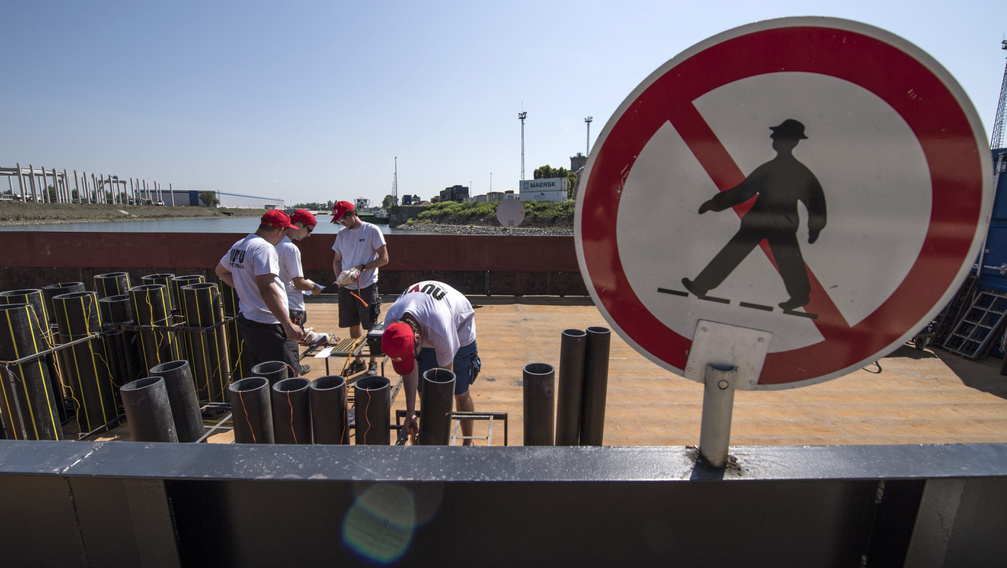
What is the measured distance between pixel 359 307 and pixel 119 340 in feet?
8.03

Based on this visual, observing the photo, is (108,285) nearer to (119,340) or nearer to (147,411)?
(119,340)

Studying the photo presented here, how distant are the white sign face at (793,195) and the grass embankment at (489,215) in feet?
170

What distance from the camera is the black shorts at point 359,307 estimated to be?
575 centimetres

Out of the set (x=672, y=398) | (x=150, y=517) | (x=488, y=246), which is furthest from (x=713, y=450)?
(x=488, y=246)

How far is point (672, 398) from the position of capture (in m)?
4.89

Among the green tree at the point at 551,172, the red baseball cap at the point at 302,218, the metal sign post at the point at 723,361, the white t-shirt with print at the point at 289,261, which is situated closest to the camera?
the metal sign post at the point at 723,361

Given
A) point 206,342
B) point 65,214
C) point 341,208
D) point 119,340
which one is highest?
point 341,208

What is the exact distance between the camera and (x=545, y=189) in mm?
86875

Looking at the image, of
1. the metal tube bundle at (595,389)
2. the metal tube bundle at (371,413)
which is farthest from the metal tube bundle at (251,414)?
the metal tube bundle at (595,389)

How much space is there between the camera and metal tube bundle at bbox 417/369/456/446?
254 cm

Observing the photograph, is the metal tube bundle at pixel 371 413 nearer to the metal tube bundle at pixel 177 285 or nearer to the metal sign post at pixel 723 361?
the metal sign post at pixel 723 361

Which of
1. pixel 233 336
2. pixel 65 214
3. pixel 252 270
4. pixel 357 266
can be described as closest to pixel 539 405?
pixel 252 270

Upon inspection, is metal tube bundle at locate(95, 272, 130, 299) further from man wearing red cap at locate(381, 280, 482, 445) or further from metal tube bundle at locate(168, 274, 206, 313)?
man wearing red cap at locate(381, 280, 482, 445)

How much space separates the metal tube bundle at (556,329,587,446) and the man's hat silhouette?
6.87 feet
